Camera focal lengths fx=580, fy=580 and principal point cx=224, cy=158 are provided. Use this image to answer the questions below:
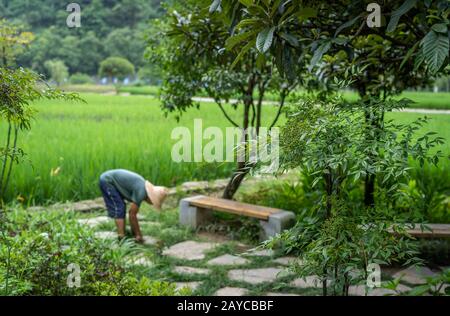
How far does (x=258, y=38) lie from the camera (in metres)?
1.72

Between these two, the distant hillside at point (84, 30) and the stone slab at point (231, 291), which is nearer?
the stone slab at point (231, 291)

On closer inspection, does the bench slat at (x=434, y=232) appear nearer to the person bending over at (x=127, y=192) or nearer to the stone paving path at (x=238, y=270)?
the stone paving path at (x=238, y=270)

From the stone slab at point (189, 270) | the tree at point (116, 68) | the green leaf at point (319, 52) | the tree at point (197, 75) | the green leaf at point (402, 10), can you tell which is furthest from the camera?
the tree at point (116, 68)

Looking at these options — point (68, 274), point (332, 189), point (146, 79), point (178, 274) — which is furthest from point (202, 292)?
point (146, 79)

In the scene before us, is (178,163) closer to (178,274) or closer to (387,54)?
(178,274)

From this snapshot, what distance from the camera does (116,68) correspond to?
1437 centimetres

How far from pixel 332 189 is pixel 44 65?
477 inches

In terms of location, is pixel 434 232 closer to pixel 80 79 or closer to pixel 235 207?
pixel 235 207

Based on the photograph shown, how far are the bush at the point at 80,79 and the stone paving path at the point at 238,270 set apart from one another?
1030 centimetres

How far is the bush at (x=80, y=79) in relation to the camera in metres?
13.9

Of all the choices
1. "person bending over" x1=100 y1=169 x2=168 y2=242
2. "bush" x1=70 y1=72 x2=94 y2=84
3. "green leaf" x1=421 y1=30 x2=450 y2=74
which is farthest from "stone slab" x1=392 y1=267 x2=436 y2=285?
"bush" x1=70 y1=72 x2=94 y2=84

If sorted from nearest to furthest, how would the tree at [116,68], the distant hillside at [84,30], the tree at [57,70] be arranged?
the tree at [57,70]
the distant hillside at [84,30]
the tree at [116,68]

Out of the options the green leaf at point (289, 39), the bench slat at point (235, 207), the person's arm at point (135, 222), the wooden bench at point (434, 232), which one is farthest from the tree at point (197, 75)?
the green leaf at point (289, 39)

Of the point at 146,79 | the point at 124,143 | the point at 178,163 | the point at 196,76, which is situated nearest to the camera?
the point at 196,76
